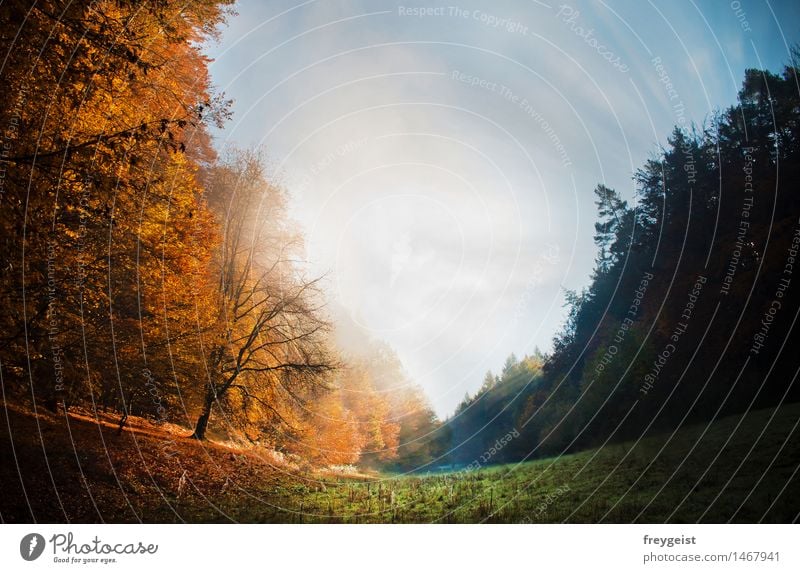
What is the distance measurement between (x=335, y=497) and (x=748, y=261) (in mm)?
20317

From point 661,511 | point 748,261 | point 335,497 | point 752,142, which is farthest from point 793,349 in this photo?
point 335,497

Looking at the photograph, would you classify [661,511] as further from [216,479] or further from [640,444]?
[216,479]

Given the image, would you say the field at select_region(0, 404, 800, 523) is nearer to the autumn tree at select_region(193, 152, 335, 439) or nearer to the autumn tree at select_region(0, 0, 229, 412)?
the autumn tree at select_region(0, 0, 229, 412)

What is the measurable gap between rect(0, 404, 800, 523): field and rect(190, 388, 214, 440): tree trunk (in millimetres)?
389

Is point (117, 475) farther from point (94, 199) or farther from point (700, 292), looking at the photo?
point (700, 292)

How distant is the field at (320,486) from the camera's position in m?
8.04

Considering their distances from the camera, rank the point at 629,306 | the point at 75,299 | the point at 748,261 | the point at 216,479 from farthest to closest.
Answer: the point at 629,306, the point at 748,261, the point at 216,479, the point at 75,299

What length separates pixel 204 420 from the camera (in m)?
12.5

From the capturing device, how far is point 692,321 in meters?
22.0

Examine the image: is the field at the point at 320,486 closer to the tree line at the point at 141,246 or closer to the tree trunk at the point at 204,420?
the tree trunk at the point at 204,420
